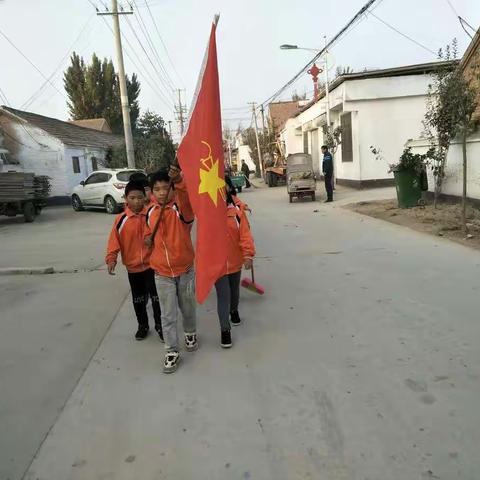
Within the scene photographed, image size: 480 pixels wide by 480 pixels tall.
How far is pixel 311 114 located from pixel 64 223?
18.9 m

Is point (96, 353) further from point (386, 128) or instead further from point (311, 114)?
point (311, 114)

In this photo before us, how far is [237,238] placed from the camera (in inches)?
174

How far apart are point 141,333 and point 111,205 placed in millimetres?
14115

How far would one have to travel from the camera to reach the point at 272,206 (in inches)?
685

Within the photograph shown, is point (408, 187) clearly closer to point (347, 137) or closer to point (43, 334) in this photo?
point (347, 137)

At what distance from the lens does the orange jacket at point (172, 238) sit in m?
3.96

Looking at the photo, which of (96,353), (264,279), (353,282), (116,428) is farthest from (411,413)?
(264,279)

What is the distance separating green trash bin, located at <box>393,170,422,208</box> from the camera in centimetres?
1330

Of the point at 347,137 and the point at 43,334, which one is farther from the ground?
the point at 347,137

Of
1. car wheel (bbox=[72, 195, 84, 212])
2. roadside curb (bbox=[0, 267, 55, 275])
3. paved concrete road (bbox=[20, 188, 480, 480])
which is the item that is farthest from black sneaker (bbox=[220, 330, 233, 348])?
car wheel (bbox=[72, 195, 84, 212])

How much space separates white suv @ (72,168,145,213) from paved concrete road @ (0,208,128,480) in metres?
7.78

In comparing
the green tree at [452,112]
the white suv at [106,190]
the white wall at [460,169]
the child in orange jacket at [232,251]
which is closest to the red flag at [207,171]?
the child in orange jacket at [232,251]

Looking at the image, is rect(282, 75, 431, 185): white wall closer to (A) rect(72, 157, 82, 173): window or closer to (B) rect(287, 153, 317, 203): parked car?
(B) rect(287, 153, 317, 203): parked car

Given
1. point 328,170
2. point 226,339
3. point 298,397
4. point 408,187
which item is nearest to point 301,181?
point 328,170
